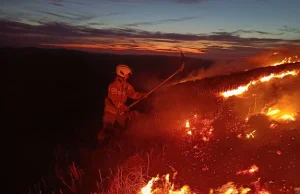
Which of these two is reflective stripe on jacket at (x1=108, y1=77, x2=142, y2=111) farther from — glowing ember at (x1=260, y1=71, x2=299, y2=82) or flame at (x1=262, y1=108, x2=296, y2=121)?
glowing ember at (x1=260, y1=71, x2=299, y2=82)

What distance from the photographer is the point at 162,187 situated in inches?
263

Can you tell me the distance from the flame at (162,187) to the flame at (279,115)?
4.01m

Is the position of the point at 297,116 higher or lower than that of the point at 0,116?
higher

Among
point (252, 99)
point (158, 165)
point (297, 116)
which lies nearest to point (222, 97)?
point (252, 99)

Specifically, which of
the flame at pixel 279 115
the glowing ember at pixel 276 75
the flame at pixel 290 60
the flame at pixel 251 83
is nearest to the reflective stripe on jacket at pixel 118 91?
the flame at pixel 251 83

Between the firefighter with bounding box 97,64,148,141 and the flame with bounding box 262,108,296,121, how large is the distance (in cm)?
365

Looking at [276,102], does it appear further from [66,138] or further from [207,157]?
[66,138]

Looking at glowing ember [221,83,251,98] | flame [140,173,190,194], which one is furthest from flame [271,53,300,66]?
flame [140,173,190,194]

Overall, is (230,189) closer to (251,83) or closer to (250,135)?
(250,135)

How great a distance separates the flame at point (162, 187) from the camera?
21.1 ft

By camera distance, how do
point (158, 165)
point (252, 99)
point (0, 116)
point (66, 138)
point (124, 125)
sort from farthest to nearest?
1. point (0, 116)
2. point (66, 138)
3. point (252, 99)
4. point (124, 125)
5. point (158, 165)

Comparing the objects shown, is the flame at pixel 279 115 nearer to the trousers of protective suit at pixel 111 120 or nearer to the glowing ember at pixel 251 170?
the glowing ember at pixel 251 170

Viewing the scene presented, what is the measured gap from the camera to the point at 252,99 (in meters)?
10.8

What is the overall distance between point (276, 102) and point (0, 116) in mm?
14001
